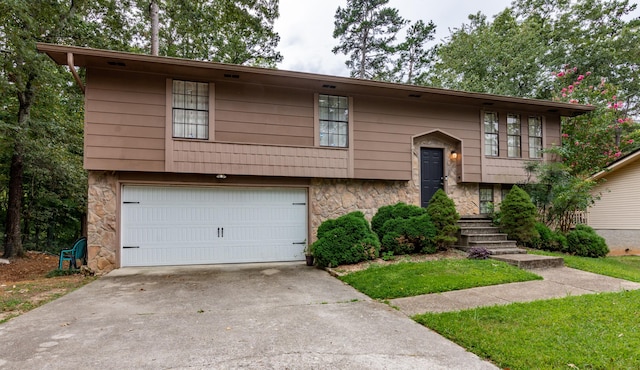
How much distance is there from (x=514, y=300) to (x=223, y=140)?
6098 millimetres

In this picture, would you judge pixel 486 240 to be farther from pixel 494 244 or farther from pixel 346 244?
pixel 346 244

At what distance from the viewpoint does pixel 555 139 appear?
9.83 m

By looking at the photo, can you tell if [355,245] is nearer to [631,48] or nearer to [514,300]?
[514,300]

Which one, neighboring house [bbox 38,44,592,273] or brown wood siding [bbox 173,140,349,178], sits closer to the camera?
neighboring house [bbox 38,44,592,273]

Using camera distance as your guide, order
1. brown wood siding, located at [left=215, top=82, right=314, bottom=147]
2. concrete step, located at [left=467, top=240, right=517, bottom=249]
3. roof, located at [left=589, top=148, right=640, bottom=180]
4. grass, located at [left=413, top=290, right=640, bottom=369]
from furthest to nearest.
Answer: roof, located at [left=589, top=148, right=640, bottom=180]
concrete step, located at [left=467, top=240, right=517, bottom=249]
brown wood siding, located at [left=215, top=82, right=314, bottom=147]
grass, located at [left=413, top=290, right=640, bottom=369]

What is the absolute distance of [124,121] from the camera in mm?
6699

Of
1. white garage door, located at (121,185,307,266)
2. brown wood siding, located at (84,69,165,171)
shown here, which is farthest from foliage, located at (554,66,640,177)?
brown wood siding, located at (84,69,165,171)

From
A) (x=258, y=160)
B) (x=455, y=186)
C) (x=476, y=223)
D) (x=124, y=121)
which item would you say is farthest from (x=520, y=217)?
(x=124, y=121)

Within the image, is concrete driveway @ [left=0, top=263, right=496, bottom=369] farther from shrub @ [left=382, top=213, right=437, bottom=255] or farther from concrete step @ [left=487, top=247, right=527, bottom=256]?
concrete step @ [left=487, top=247, right=527, bottom=256]

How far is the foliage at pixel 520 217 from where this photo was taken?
7875mm

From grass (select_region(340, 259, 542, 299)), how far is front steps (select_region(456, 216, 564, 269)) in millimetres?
497

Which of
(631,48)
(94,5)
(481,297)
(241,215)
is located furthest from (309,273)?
(631,48)

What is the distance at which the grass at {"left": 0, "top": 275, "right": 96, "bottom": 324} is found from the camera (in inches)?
164

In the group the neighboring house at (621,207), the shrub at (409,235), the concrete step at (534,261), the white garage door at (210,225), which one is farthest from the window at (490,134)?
the white garage door at (210,225)
